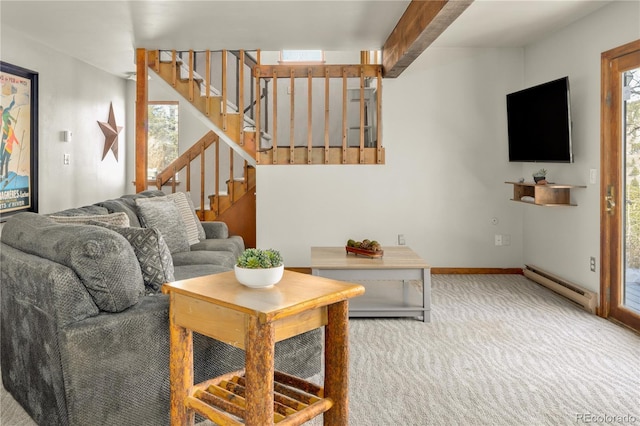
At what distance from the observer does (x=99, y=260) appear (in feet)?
6.45

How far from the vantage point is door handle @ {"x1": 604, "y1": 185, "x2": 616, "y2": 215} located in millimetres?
4031

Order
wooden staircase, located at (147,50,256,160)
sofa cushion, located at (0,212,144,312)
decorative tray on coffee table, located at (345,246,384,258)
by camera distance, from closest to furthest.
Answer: sofa cushion, located at (0,212,144,312) < decorative tray on coffee table, located at (345,246,384,258) < wooden staircase, located at (147,50,256,160)

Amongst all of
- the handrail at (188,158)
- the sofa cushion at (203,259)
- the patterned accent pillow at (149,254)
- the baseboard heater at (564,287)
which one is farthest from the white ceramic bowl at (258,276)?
the handrail at (188,158)

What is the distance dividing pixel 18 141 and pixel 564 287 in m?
5.65

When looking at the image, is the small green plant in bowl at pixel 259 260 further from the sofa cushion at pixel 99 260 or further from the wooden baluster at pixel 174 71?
the wooden baluster at pixel 174 71

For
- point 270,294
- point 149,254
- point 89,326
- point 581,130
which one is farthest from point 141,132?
point 581,130

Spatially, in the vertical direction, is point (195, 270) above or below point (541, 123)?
below

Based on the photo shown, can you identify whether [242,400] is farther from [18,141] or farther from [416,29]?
[18,141]

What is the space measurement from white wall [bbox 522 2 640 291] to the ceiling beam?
4.83ft

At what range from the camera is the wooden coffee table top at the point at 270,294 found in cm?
169

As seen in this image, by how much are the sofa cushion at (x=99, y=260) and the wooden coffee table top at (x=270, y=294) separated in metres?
0.19

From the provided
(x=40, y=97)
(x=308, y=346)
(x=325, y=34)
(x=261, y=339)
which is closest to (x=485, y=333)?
(x=308, y=346)

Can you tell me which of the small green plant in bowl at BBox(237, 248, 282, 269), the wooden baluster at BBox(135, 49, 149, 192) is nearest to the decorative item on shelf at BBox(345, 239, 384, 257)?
the small green plant in bowl at BBox(237, 248, 282, 269)

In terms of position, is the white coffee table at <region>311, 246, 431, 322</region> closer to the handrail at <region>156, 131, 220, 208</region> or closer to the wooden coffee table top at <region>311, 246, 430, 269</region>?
the wooden coffee table top at <region>311, 246, 430, 269</region>
